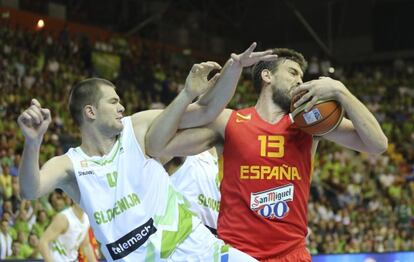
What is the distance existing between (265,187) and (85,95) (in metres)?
1.15

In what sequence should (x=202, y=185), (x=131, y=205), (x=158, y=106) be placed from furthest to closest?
(x=158, y=106) < (x=202, y=185) < (x=131, y=205)

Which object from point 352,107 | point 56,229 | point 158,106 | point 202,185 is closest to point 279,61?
point 352,107

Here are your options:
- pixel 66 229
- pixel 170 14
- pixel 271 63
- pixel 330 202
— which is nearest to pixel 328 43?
pixel 170 14

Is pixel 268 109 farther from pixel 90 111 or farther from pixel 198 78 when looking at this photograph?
pixel 90 111

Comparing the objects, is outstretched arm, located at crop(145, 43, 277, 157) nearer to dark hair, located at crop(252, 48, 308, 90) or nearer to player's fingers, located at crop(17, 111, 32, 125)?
dark hair, located at crop(252, 48, 308, 90)

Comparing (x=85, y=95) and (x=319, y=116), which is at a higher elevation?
(x=85, y=95)

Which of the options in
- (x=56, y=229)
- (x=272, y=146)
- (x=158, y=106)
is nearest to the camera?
(x=272, y=146)

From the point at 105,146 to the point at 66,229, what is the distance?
156 inches

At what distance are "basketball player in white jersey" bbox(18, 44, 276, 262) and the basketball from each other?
1.15ft

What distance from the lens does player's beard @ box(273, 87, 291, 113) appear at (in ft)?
14.5

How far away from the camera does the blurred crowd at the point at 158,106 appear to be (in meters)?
11.7

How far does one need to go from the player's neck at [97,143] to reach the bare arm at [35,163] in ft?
0.49

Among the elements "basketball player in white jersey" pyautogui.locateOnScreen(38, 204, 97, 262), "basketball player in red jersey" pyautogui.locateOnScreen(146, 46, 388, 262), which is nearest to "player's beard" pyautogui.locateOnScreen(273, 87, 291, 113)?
"basketball player in red jersey" pyautogui.locateOnScreen(146, 46, 388, 262)

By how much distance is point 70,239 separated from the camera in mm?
8039
